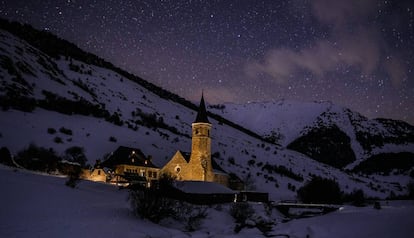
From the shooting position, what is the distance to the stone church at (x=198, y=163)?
5319 cm

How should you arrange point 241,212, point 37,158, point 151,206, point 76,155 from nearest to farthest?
point 151,206
point 241,212
point 37,158
point 76,155

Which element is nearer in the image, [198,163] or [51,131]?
[51,131]

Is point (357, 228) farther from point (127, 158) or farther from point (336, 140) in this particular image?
point (336, 140)

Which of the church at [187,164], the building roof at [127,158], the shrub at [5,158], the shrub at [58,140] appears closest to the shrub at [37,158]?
the shrub at [5,158]

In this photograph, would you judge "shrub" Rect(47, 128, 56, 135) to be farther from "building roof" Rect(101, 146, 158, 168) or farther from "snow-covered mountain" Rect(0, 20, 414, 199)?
"building roof" Rect(101, 146, 158, 168)

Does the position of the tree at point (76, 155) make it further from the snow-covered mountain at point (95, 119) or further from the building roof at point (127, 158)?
the building roof at point (127, 158)

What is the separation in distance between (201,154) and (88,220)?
3101 cm

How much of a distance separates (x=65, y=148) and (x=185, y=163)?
638 inches

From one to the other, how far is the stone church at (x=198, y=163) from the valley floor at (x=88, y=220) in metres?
19.6

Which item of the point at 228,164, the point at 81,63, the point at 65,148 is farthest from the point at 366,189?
the point at 81,63

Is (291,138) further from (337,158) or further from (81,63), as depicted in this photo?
(81,63)

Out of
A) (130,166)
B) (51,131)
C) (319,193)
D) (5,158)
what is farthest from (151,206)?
(319,193)

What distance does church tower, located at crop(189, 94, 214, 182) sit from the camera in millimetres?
53000

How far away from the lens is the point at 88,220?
23.3m
